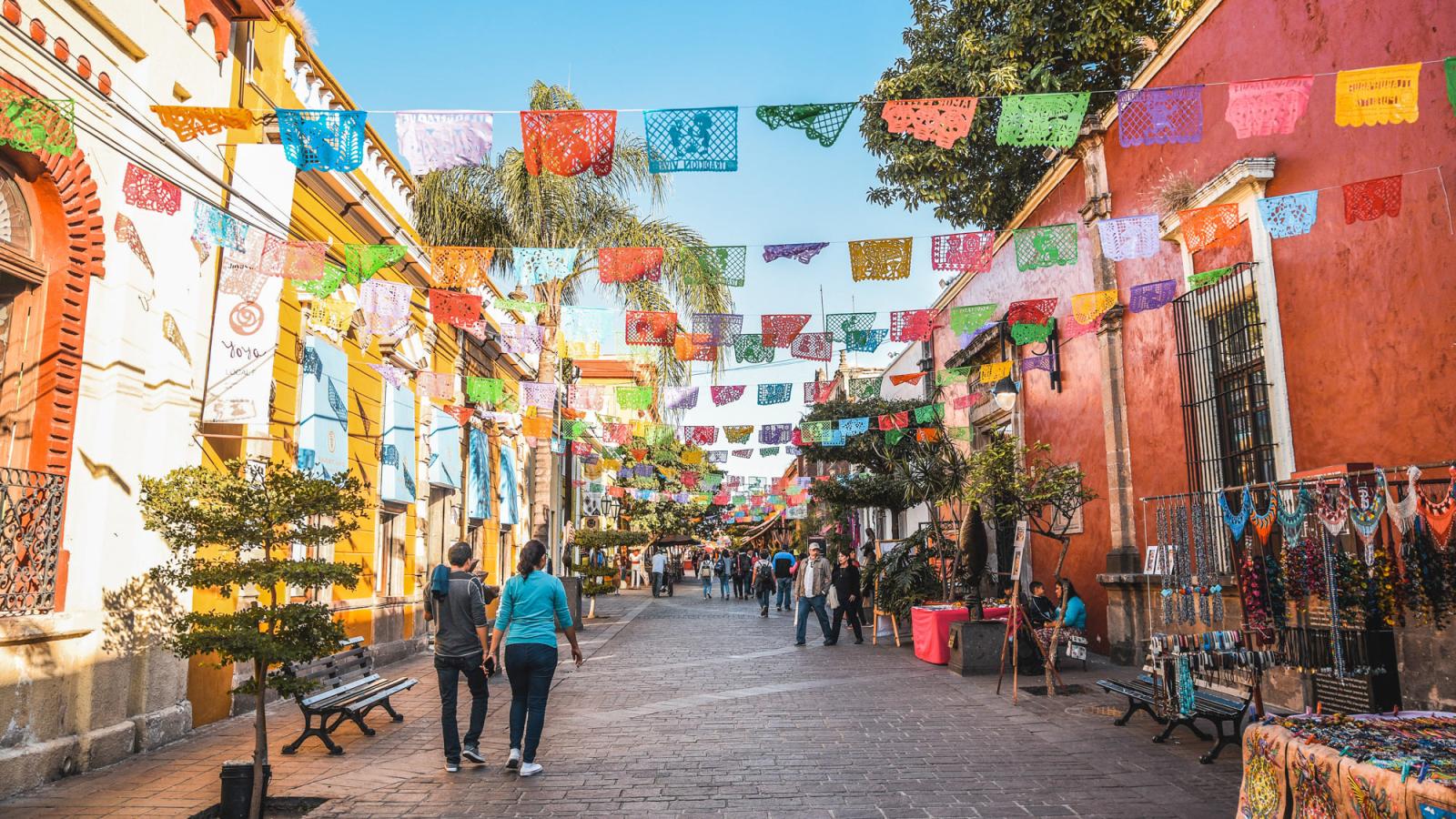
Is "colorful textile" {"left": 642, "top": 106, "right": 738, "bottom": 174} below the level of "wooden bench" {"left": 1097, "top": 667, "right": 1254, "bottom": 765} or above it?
above

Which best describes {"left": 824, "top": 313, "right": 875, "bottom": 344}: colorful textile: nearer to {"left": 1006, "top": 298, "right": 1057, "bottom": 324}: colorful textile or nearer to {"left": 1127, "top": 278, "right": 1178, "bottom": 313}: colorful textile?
{"left": 1006, "top": 298, "right": 1057, "bottom": 324}: colorful textile

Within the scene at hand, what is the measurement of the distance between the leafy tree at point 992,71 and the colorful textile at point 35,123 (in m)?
13.0

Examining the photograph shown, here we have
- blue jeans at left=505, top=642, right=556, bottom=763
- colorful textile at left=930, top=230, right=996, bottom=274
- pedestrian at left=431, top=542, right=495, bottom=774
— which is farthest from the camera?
colorful textile at left=930, top=230, right=996, bottom=274

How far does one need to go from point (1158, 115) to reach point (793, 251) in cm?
359

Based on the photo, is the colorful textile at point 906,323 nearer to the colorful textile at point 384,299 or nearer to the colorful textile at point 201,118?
the colorful textile at point 384,299

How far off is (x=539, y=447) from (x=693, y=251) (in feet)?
19.6

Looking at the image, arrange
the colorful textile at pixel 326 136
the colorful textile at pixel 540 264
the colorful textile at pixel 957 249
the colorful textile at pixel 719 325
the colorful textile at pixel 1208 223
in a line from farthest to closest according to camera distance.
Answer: the colorful textile at pixel 719 325 < the colorful textile at pixel 540 264 < the colorful textile at pixel 957 249 < the colorful textile at pixel 1208 223 < the colorful textile at pixel 326 136

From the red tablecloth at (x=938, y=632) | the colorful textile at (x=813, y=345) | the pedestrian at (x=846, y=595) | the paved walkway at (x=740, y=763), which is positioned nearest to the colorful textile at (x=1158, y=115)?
the paved walkway at (x=740, y=763)

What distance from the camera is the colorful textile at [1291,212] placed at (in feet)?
26.5

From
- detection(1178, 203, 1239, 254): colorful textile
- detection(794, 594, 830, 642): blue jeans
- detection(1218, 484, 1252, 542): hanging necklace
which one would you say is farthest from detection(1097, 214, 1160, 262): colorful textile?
detection(794, 594, 830, 642): blue jeans

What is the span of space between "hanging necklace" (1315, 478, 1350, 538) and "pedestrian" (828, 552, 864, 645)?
1018 centimetres

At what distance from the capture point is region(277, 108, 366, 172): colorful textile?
24.1 feet

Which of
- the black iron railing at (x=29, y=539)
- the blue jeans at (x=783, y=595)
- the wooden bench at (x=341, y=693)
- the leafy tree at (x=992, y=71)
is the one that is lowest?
the blue jeans at (x=783, y=595)

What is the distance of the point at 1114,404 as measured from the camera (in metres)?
12.5
